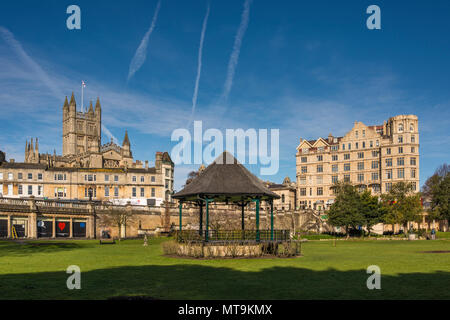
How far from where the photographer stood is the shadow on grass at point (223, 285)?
15.4 meters

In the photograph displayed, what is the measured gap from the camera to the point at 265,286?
17.4 m

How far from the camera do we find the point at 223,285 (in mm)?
17641

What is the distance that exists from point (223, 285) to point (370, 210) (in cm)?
6286

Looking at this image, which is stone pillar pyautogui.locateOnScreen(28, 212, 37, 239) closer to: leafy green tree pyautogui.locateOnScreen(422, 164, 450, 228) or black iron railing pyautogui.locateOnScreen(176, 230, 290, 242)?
black iron railing pyautogui.locateOnScreen(176, 230, 290, 242)

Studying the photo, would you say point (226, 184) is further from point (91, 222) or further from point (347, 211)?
point (347, 211)

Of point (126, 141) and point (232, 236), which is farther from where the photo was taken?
point (126, 141)

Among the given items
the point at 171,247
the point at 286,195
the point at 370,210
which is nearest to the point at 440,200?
the point at 370,210

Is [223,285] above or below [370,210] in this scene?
above

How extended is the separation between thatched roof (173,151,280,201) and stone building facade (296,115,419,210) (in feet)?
224

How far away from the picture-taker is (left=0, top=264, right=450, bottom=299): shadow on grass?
15.4 meters

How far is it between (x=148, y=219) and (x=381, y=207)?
39.6 meters

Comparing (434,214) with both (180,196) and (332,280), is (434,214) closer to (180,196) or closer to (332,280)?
(180,196)

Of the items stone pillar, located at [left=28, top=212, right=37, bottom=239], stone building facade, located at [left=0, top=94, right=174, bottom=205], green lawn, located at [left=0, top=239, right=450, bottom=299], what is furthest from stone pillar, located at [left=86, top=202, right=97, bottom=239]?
green lawn, located at [left=0, top=239, right=450, bottom=299]
